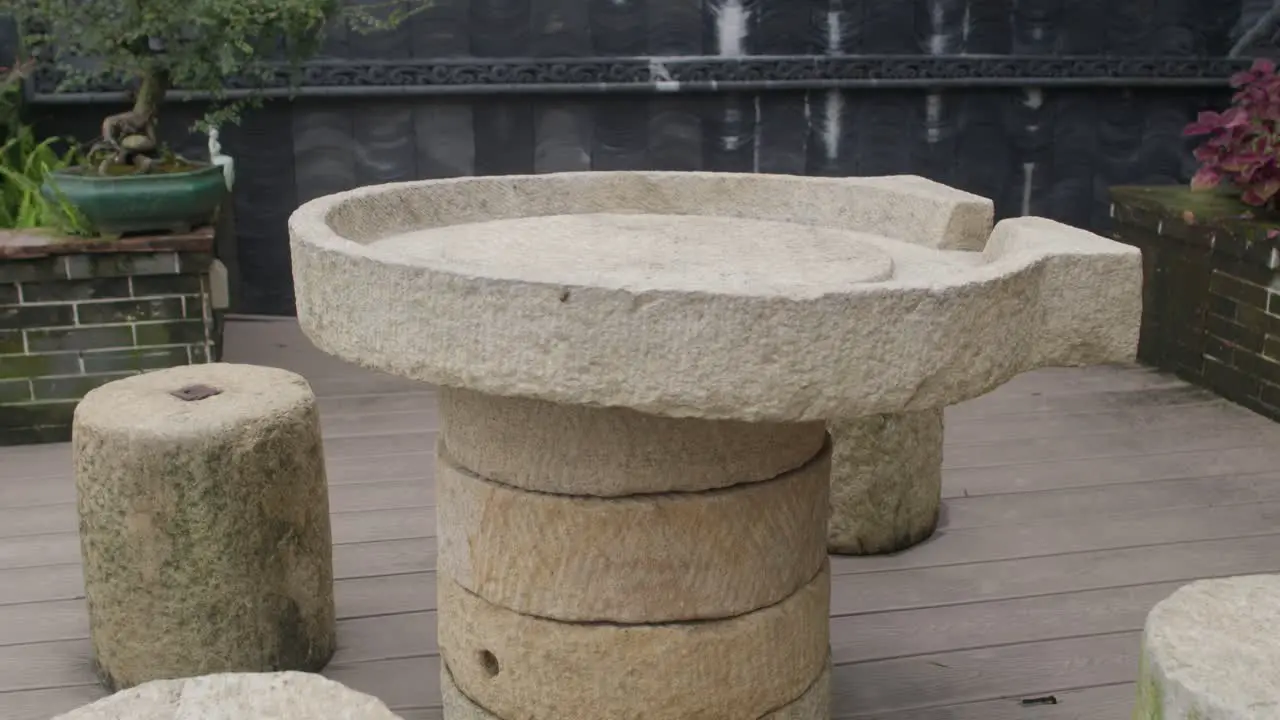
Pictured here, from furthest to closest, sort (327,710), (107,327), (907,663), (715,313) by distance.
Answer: (107,327) → (907,663) → (715,313) → (327,710)

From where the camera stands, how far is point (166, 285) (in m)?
3.92

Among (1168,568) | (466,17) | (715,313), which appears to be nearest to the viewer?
(715,313)

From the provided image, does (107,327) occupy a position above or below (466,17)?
below

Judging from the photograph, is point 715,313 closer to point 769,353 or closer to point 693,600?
point 769,353

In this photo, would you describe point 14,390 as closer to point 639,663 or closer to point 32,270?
point 32,270

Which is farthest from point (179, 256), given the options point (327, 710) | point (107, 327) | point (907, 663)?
point (327, 710)

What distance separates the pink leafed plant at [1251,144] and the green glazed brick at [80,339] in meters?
3.71

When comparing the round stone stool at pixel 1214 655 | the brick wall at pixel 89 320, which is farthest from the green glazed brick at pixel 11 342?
the round stone stool at pixel 1214 655

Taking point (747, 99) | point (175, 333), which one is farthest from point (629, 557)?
point (747, 99)

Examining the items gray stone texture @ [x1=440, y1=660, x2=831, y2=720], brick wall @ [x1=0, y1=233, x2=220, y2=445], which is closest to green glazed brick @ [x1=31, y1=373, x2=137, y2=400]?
brick wall @ [x1=0, y1=233, x2=220, y2=445]

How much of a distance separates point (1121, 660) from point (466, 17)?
3.44m

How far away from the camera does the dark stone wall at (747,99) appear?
4938 millimetres

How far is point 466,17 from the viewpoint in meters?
4.90

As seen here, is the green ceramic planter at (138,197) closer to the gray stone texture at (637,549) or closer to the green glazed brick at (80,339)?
the green glazed brick at (80,339)
